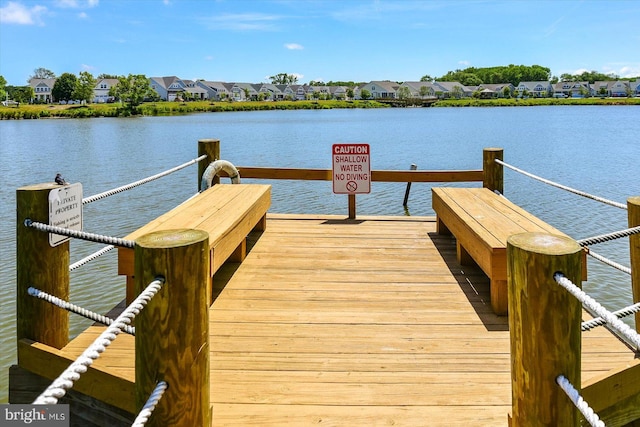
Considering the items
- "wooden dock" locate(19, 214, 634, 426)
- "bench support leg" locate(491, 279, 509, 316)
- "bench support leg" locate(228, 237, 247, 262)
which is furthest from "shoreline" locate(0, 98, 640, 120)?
"bench support leg" locate(491, 279, 509, 316)

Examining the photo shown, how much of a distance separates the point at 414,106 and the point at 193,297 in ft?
477

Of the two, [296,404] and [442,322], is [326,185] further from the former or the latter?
[296,404]

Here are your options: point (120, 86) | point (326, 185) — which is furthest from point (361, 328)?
point (120, 86)

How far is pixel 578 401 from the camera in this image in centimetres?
183

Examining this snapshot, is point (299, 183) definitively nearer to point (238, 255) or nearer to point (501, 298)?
point (238, 255)

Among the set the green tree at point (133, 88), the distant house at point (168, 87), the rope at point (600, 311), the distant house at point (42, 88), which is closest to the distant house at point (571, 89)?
the distant house at point (168, 87)

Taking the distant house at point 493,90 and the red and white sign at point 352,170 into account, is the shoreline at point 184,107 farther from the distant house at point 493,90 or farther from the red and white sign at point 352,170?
the red and white sign at point 352,170

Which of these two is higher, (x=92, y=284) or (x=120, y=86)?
(x=120, y=86)

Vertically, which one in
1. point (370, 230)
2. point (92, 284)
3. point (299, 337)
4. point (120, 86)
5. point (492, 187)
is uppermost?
point (120, 86)

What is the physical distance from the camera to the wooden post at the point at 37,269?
9.85 feet

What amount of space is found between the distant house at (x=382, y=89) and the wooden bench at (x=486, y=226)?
504ft

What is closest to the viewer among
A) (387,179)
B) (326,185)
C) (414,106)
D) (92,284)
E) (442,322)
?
(442,322)

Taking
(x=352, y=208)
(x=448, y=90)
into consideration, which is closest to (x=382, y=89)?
(x=448, y=90)

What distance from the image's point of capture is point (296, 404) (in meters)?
3.00
